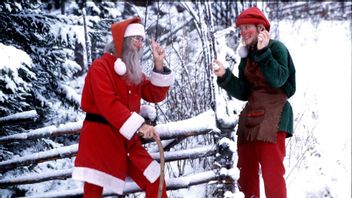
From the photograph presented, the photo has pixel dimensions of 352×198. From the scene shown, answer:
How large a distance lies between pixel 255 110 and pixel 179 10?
10854 mm

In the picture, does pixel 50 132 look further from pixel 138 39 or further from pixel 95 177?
pixel 138 39

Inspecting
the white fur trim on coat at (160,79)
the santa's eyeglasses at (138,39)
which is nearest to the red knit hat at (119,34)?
the santa's eyeglasses at (138,39)

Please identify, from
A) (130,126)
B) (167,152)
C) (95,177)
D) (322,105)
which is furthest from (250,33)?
(322,105)

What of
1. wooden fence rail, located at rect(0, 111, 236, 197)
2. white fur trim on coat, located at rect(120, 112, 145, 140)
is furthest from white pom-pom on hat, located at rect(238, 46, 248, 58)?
white fur trim on coat, located at rect(120, 112, 145, 140)

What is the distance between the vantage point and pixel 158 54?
12.9ft

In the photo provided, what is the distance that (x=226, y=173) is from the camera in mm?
4188

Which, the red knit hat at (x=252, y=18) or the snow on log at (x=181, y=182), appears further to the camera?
the snow on log at (x=181, y=182)

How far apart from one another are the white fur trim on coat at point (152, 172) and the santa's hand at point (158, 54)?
2.86 ft

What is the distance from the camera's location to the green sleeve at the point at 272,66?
355 cm

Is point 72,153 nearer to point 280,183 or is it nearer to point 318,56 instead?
point 280,183

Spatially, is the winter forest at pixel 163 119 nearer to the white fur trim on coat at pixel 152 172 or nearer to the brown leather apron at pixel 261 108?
the brown leather apron at pixel 261 108

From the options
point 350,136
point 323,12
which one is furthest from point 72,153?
point 323,12

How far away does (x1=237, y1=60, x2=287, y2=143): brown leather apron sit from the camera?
3791 millimetres

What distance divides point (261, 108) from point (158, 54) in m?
1.04
